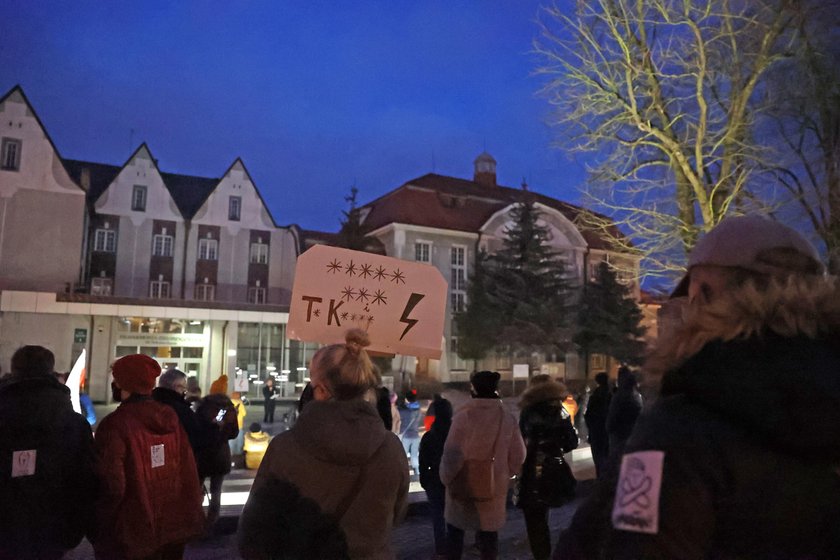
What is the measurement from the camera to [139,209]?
37219 millimetres

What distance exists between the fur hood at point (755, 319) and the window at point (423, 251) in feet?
127

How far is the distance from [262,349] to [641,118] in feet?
90.0

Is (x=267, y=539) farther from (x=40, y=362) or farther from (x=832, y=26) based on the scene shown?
(x=832, y=26)

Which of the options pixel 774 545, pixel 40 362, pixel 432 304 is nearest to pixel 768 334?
pixel 774 545

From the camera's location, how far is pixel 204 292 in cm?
3775

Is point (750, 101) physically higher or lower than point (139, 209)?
lower

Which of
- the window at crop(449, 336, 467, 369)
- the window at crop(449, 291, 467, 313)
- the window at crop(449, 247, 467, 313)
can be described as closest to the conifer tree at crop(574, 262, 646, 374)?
the window at crop(449, 336, 467, 369)

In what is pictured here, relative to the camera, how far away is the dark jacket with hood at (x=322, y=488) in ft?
9.30

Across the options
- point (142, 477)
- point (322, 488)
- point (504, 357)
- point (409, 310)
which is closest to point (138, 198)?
point (504, 357)

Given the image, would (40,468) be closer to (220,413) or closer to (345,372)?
(345,372)

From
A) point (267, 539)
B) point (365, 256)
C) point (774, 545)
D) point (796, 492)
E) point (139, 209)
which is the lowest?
point (267, 539)

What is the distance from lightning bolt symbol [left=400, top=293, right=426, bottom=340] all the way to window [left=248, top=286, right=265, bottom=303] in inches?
1343

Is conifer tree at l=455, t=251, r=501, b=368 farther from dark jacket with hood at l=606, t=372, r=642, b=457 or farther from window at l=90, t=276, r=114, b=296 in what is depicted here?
dark jacket with hood at l=606, t=372, r=642, b=457

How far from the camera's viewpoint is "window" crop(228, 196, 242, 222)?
39.4 metres
